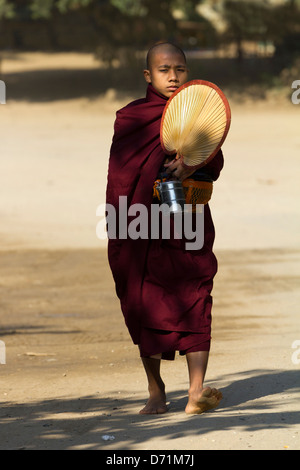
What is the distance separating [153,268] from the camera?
448cm

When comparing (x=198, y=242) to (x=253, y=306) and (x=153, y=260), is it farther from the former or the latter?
(x=253, y=306)

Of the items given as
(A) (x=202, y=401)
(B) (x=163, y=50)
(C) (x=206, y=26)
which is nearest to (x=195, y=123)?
(B) (x=163, y=50)

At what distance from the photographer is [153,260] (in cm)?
448

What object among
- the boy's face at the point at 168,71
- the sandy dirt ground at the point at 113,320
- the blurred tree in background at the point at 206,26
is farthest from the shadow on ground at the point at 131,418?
the blurred tree in background at the point at 206,26

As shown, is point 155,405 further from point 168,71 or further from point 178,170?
point 168,71

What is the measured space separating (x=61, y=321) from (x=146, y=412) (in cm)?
276

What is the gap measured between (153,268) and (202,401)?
2.23ft

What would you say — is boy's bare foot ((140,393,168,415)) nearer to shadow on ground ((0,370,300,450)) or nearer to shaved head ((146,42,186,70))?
shadow on ground ((0,370,300,450))

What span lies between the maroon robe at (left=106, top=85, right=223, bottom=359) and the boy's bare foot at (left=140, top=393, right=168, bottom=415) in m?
0.25

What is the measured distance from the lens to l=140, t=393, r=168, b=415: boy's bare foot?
4.57m

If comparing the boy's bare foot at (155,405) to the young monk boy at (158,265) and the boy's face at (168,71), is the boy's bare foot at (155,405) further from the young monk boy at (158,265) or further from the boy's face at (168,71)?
the boy's face at (168,71)

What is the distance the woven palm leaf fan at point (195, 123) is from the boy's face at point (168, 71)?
111 mm

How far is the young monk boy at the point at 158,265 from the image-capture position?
14.6ft

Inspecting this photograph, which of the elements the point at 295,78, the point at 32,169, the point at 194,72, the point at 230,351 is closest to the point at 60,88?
the point at 194,72
